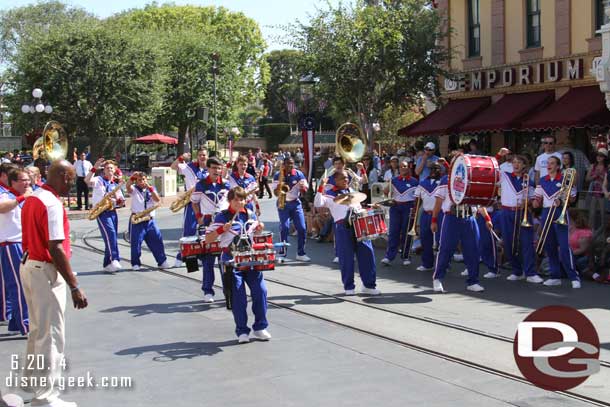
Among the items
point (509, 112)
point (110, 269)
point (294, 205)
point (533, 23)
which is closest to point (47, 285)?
point (110, 269)

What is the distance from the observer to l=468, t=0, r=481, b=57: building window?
2548cm

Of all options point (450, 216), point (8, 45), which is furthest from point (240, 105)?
point (450, 216)

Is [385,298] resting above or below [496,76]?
below

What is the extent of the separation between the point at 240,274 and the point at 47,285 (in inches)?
105

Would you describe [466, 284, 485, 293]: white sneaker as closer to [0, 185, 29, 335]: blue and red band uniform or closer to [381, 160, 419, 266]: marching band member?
[381, 160, 419, 266]: marching band member

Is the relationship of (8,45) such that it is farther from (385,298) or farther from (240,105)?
(385,298)

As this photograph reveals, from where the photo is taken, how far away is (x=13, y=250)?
9.66 meters

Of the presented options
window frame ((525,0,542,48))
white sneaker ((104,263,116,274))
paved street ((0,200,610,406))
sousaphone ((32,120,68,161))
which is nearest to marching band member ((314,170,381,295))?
paved street ((0,200,610,406))

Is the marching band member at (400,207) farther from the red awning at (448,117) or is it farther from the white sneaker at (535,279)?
the red awning at (448,117)

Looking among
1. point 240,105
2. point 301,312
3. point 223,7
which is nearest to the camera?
point 301,312

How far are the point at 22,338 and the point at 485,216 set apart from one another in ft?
23.0

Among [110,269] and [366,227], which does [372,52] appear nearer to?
[110,269]

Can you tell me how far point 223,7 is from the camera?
63.0 metres

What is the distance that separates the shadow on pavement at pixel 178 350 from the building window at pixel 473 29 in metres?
18.6
